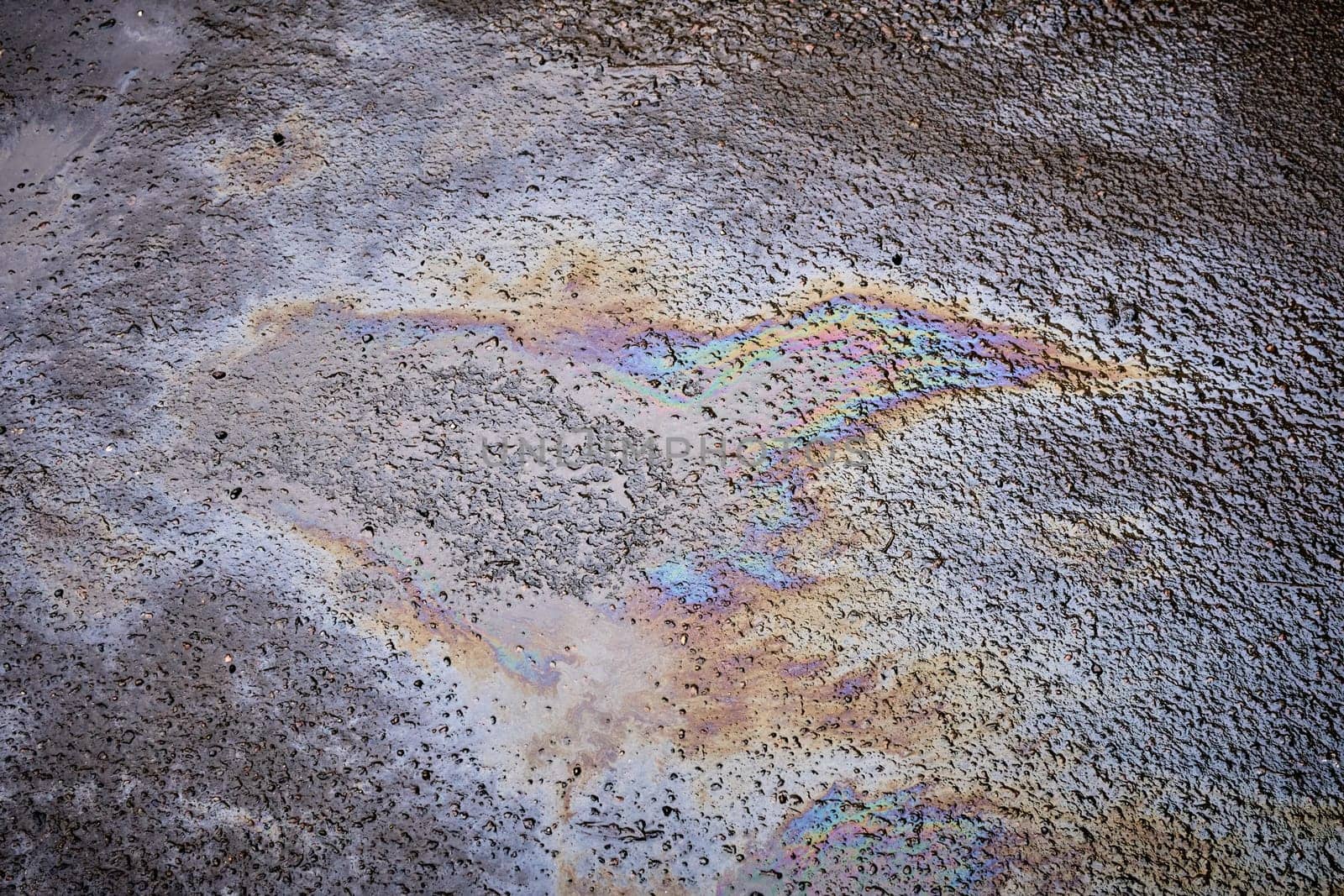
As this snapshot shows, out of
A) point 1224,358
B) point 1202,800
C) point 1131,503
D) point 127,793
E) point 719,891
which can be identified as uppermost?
point 1224,358

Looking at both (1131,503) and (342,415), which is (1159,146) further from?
(342,415)

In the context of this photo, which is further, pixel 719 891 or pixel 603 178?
pixel 603 178

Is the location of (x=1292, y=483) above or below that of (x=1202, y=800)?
above

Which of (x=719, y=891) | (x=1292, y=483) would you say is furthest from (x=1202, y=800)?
(x=719, y=891)

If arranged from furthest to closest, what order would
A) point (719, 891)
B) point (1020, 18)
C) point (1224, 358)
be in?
point (1020, 18), point (1224, 358), point (719, 891)

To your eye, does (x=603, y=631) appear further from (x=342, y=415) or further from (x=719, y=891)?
(x=342, y=415)

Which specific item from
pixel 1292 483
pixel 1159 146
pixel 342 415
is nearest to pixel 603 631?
pixel 342 415

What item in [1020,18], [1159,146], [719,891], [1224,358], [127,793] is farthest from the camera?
[1020,18]
